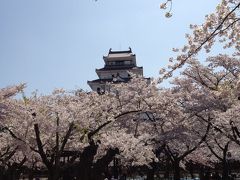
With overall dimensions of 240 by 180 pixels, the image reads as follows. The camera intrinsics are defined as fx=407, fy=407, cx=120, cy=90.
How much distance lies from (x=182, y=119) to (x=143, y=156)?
14.7ft

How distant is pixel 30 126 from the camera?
18891 mm

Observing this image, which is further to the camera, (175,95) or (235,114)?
(175,95)

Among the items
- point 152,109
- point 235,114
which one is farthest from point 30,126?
point 235,114

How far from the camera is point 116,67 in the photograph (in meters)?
69.8

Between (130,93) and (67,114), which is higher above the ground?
(130,93)

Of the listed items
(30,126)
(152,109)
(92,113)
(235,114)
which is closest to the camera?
(30,126)

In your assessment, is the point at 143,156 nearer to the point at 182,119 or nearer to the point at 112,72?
the point at 182,119

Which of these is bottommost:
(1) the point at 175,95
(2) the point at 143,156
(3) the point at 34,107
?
(2) the point at 143,156

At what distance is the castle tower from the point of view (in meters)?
66.3

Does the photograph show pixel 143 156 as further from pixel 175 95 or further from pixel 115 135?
pixel 175 95

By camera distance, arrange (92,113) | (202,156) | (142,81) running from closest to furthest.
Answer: (92,113)
(142,81)
(202,156)

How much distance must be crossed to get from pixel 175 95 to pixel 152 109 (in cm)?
503

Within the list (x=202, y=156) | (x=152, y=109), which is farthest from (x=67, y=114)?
(x=202, y=156)

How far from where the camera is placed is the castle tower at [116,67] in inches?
2611
